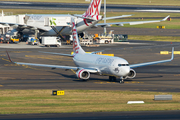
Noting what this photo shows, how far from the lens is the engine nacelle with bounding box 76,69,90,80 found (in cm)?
4853

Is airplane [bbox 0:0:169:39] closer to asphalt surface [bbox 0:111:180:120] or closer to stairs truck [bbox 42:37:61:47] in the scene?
stairs truck [bbox 42:37:61:47]

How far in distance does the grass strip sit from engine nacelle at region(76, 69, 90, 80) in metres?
6.90

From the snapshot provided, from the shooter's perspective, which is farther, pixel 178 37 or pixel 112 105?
pixel 178 37

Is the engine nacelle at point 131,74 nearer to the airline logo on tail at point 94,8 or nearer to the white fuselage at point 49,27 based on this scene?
the airline logo on tail at point 94,8

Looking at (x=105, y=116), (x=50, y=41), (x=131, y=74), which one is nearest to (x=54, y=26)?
(x=50, y=41)

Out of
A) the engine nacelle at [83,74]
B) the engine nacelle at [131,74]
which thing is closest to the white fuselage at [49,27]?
the engine nacelle at [83,74]

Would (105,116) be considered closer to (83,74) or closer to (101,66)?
(101,66)

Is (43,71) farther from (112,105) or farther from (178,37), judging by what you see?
(178,37)

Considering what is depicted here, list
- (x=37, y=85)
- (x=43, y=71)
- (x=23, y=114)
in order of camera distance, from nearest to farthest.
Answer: (x=23, y=114) < (x=37, y=85) < (x=43, y=71)

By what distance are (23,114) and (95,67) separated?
21.6 m

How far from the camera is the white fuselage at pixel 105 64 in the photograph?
4575 cm

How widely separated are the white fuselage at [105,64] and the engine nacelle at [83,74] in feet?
5.34

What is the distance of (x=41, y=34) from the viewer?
111 metres

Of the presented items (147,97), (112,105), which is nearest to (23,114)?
(112,105)
